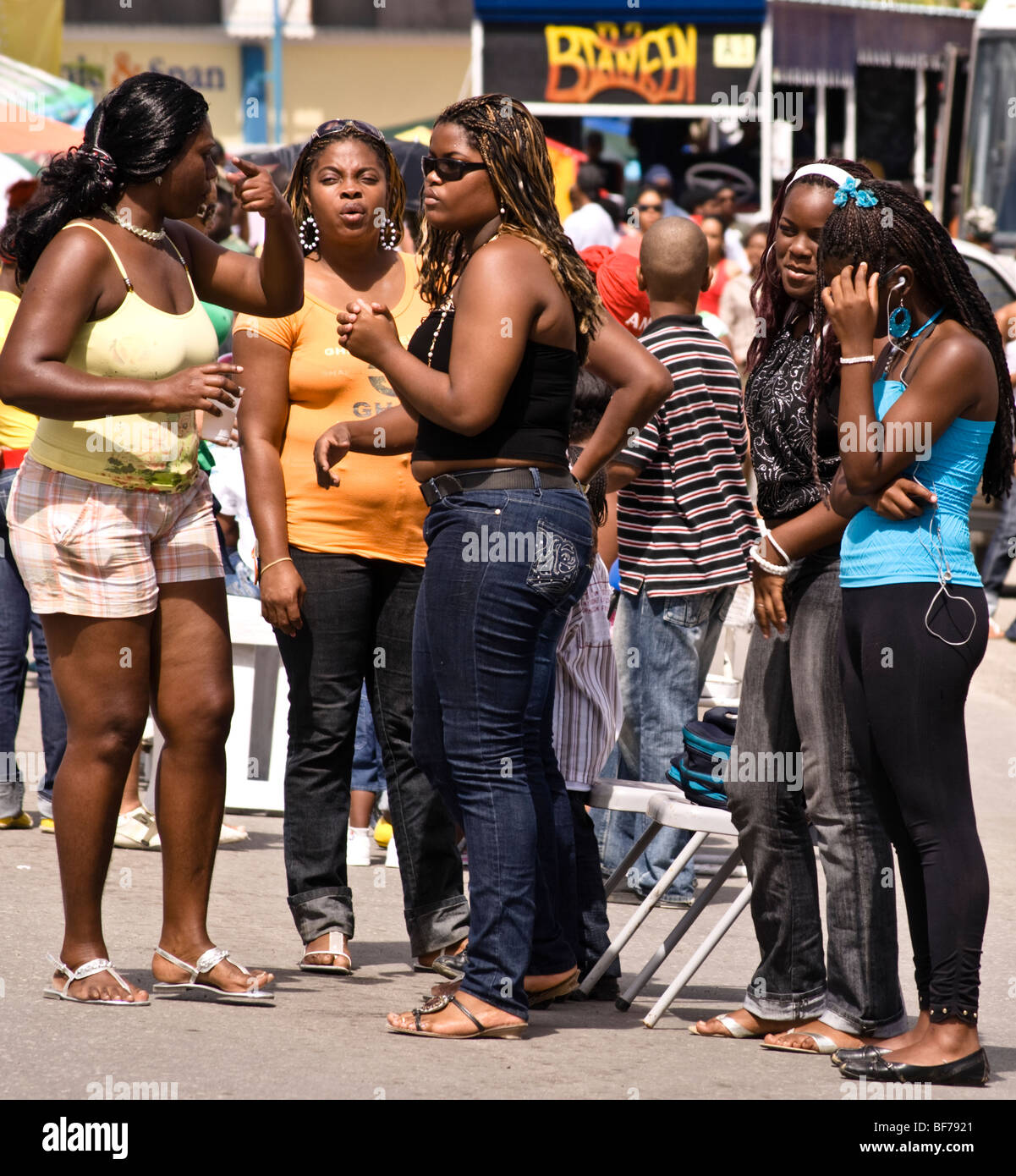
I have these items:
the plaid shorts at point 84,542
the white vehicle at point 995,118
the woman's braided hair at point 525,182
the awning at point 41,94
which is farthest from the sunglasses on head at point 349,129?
the white vehicle at point 995,118

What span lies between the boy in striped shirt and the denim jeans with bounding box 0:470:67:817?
2171 mm

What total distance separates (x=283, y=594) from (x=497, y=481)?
0.90 m

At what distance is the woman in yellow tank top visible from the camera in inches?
165

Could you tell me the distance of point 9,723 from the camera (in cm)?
694

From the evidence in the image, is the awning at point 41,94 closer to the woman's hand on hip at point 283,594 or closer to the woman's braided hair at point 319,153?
the woman's braided hair at point 319,153

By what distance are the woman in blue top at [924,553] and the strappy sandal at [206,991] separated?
57.1 inches

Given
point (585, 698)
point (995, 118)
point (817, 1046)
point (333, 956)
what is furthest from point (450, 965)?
point (995, 118)

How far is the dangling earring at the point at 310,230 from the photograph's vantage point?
498cm

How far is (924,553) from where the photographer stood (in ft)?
12.5

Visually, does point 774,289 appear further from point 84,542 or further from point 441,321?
point 84,542

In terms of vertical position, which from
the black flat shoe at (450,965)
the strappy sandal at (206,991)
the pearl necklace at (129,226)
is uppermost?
the pearl necklace at (129,226)

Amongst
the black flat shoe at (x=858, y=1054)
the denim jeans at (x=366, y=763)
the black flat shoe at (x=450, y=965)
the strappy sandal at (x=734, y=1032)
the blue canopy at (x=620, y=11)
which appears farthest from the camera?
the blue canopy at (x=620, y=11)

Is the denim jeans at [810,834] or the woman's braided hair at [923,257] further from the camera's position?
the denim jeans at [810,834]

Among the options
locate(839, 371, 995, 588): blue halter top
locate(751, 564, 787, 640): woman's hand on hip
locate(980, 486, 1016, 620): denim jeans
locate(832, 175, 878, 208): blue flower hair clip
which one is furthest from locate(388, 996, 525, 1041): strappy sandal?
locate(980, 486, 1016, 620): denim jeans
